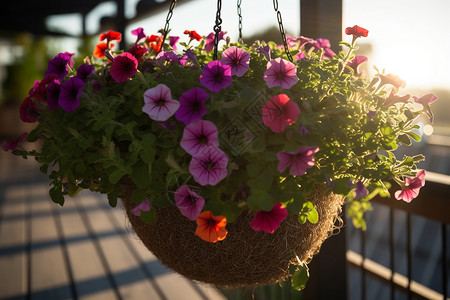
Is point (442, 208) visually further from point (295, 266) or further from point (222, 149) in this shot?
point (222, 149)

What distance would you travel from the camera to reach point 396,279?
5.20ft

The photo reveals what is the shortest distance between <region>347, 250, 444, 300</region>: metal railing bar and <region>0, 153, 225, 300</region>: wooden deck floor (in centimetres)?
68

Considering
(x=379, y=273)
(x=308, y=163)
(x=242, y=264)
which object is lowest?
(x=379, y=273)

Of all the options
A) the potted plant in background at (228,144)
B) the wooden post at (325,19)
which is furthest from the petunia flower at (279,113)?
the wooden post at (325,19)

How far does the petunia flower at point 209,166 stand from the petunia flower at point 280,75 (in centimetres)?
16

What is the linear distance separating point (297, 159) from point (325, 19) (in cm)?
75

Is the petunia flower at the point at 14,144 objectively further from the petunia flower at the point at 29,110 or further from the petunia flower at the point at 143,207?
the petunia flower at the point at 143,207

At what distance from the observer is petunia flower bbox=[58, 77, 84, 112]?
0.75 m

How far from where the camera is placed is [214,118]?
26.6 inches

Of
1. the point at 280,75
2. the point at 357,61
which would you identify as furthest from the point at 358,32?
the point at 280,75

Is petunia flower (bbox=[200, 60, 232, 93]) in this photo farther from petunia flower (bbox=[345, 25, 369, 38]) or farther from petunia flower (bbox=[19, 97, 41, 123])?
petunia flower (bbox=[19, 97, 41, 123])

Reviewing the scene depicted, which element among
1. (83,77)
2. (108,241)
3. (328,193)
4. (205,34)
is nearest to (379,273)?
(328,193)

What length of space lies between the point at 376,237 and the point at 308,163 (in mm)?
15182

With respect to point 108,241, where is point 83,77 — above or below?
above
